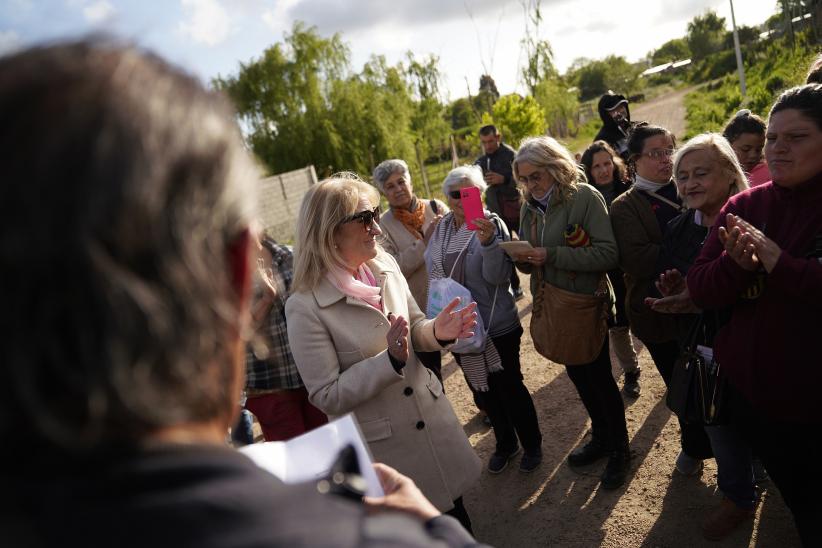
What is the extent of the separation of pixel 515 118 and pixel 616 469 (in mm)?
12825

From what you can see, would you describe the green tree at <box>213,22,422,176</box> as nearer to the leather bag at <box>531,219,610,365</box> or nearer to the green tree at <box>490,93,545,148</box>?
the green tree at <box>490,93,545,148</box>

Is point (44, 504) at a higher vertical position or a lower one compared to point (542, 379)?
higher

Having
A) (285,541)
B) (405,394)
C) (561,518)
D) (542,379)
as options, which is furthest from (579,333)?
(285,541)

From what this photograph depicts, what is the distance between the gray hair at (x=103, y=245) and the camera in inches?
22.0

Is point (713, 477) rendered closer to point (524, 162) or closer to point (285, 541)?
point (524, 162)

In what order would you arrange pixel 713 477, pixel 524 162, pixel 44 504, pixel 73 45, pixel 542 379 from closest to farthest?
pixel 44 504 → pixel 73 45 → pixel 713 477 → pixel 524 162 → pixel 542 379

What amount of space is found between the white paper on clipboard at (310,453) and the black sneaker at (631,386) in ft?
12.1

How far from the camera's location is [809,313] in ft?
6.59

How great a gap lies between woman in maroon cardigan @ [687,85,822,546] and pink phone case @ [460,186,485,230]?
151 cm

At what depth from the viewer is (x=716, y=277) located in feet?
7.30

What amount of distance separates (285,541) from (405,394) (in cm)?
188

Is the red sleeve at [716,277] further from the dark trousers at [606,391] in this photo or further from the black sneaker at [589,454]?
the black sneaker at [589,454]

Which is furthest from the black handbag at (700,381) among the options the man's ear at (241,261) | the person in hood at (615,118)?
the person in hood at (615,118)

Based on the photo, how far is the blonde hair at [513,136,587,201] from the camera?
11.1ft
